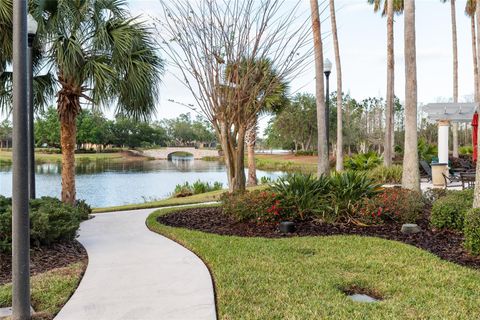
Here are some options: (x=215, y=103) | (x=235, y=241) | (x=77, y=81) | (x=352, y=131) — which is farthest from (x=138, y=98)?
(x=352, y=131)

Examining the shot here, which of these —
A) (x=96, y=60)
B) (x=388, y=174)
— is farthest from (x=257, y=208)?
(x=388, y=174)

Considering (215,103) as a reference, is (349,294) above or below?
below

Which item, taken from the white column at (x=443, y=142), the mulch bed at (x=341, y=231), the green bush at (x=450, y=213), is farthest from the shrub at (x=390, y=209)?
the white column at (x=443, y=142)

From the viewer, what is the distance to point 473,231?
508cm

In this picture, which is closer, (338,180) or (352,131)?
(338,180)

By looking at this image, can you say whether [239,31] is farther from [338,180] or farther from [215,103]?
[338,180]

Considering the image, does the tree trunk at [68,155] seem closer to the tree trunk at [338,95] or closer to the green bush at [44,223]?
the green bush at [44,223]

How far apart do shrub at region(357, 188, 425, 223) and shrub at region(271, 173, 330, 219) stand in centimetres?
69

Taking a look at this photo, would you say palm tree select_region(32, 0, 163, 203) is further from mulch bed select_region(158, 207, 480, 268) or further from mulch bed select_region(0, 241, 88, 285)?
mulch bed select_region(0, 241, 88, 285)

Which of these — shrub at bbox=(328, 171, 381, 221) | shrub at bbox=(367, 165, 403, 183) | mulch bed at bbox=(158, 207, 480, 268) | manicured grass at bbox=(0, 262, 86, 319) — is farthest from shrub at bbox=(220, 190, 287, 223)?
shrub at bbox=(367, 165, 403, 183)

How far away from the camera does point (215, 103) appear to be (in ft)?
27.4

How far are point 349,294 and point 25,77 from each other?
3271 millimetres

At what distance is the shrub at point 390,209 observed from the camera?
713 centimetres

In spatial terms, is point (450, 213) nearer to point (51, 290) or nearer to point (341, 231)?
point (341, 231)
